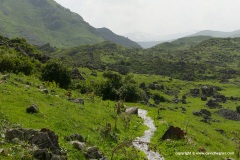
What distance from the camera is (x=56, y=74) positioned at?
69.4 m

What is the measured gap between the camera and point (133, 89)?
3000 inches

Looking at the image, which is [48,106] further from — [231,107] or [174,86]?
[174,86]

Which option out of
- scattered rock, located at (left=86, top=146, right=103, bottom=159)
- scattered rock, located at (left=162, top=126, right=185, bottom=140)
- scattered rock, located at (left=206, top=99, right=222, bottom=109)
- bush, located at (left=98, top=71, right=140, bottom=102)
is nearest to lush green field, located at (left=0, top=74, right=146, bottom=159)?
scattered rock, located at (left=86, top=146, right=103, bottom=159)

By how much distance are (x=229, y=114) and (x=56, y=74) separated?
218 ft

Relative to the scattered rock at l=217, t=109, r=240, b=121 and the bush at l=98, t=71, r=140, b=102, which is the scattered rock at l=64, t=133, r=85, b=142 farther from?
the scattered rock at l=217, t=109, r=240, b=121

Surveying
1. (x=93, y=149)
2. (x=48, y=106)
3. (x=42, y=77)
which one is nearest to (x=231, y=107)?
(x=42, y=77)

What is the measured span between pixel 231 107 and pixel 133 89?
5938 cm

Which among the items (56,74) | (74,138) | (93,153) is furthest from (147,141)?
(56,74)

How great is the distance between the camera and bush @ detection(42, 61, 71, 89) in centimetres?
6881

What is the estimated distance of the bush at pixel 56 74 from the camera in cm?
6881

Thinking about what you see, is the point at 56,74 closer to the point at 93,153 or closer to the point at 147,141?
the point at 147,141

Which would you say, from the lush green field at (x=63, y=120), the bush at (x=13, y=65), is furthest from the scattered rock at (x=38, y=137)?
the bush at (x=13, y=65)

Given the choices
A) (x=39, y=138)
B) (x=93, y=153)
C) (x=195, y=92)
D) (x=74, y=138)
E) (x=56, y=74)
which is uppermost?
(x=56, y=74)

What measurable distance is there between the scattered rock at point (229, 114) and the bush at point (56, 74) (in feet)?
200
